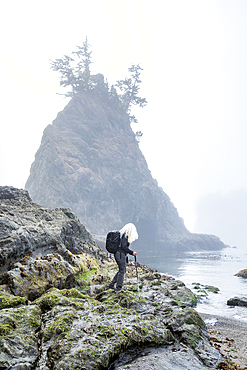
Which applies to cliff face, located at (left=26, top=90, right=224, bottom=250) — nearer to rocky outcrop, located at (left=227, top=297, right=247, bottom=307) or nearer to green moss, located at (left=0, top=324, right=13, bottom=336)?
rocky outcrop, located at (left=227, top=297, right=247, bottom=307)

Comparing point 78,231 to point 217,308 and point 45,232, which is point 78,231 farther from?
point 217,308

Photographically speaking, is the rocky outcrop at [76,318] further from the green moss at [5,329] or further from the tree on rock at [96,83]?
the tree on rock at [96,83]

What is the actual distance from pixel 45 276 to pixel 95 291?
2201 millimetres

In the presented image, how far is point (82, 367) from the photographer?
3.62 metres

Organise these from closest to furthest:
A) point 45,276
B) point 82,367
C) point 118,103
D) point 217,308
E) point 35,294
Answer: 1. point 82,367
2. point 35,294
3. point 45,276
4. point 217,308
5. point 118,103

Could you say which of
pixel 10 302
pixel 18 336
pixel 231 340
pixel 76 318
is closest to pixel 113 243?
pixel 76 318

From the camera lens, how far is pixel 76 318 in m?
4.95

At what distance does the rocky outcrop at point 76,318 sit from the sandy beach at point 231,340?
381mm

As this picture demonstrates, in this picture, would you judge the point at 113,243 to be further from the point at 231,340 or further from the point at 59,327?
the point at 231,340

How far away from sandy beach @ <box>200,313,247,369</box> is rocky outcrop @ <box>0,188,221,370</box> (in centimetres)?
38

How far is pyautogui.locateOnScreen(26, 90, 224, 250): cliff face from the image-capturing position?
223ft

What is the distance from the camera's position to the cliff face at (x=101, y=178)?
68.1 metres

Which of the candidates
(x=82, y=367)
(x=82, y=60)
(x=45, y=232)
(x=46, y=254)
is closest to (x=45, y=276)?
(x=46, y=254)

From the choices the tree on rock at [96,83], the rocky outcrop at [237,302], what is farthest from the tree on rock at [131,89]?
the rocky outcrop at [237,302]
